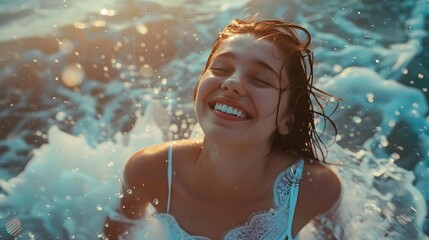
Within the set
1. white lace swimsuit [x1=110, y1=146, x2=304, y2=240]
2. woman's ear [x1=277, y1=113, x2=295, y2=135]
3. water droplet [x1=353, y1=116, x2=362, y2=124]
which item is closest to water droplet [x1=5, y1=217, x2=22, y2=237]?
white lace swimsuit [x1=110, y1=146, x2=304, y2=240]

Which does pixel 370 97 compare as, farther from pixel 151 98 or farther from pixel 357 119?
pixel 151 98

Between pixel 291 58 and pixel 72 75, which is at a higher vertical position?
pixel 291 58

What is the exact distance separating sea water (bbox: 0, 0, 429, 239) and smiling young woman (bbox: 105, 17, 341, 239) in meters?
0.26

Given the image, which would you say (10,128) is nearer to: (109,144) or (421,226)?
(109,144)

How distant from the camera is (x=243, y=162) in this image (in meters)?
2.26

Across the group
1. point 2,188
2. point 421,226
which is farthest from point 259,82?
point 2,188

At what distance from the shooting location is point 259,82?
2.04m

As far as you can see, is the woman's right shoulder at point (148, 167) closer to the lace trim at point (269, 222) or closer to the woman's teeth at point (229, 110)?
the lace trim at point (269, 222)

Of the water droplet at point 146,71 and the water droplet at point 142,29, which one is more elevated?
the water droplet at point 142,29

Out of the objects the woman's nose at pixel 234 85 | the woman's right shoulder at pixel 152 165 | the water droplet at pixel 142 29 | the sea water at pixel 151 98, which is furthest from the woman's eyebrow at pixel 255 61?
the water droplet at pixel 142 29

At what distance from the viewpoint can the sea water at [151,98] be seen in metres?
2.97

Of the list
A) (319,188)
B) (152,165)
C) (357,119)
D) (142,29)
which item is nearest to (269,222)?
(319,188)

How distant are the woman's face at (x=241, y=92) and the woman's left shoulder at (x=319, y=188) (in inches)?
17.4

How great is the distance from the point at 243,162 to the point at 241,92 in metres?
0.43
